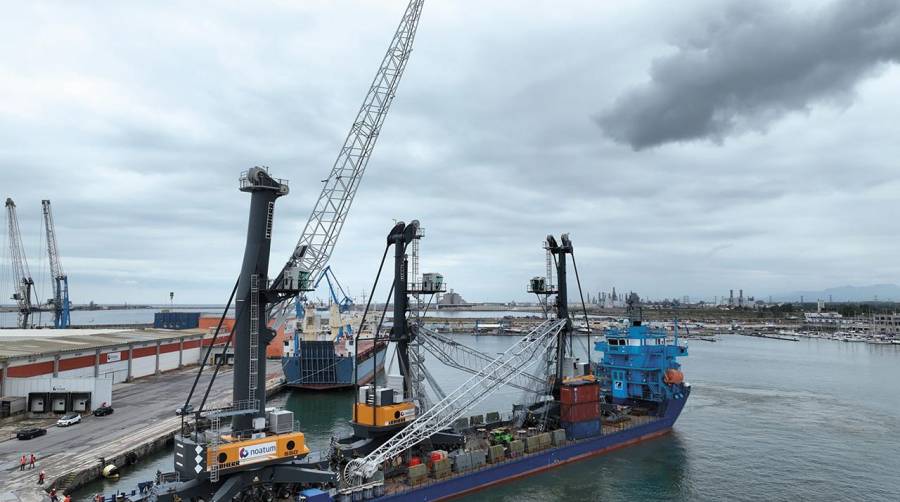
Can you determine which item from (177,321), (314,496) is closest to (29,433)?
(314,496)

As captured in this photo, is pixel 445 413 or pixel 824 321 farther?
pixel 824 321

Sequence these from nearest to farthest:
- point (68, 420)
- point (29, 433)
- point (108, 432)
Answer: point (29, 433) → point (108, 432) → point (68, 420)

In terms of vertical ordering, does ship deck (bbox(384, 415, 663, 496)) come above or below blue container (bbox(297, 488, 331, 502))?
below

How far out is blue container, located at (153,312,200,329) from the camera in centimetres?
10944

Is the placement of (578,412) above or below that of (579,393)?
below

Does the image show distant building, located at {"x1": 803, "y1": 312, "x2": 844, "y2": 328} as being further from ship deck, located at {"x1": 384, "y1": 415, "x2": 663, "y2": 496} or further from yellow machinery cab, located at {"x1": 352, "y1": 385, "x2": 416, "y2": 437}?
yellow machinery cab, located at {"x1": 352, "y1": 385, "x2": 416, "y2": 437}

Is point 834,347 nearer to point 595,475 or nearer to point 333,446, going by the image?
point 595,475

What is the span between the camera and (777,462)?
3409 centimetres

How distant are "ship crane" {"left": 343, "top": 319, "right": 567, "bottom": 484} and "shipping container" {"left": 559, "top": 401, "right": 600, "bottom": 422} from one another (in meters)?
3.89

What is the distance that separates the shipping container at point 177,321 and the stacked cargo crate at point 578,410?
92018mm

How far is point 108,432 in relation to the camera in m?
36.0

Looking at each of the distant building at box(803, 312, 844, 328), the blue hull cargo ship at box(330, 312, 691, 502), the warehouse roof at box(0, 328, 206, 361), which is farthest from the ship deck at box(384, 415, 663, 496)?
the distant building at box(803, 312, 844, 328)

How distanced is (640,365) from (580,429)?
1052 centimetres

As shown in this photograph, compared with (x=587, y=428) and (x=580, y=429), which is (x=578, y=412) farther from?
(x=587, y=428)
